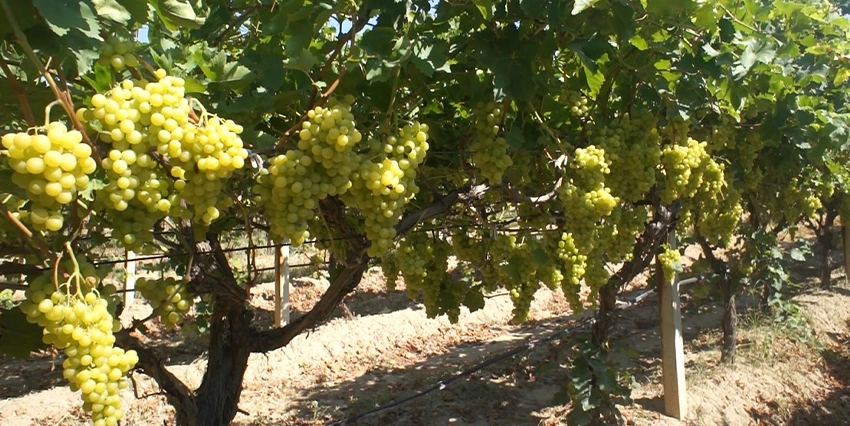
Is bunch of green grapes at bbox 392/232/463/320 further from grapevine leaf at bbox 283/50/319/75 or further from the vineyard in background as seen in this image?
grapevine leaf at bbox 283/50/319/75

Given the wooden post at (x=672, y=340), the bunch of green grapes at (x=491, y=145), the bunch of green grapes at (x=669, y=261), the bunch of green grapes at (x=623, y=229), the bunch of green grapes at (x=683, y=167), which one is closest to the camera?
the bunch of green grapes at (x=491, y=145)

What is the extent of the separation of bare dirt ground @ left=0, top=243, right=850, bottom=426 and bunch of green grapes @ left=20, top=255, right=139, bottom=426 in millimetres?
3632

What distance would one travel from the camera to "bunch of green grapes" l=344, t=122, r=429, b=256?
1.58 m

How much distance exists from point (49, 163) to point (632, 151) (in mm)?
2418

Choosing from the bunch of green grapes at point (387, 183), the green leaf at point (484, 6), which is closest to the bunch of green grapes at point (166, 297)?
the bunch of green grapes at point (387, 183)

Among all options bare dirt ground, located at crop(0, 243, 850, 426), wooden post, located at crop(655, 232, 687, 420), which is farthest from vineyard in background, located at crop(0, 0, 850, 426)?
bare dirt ground, located at crop(0, 243, 850, 426)

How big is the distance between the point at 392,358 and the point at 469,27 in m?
6.73

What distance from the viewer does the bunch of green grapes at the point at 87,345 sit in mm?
1082

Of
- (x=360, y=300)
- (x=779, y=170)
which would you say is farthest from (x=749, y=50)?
(x=360, y=300)

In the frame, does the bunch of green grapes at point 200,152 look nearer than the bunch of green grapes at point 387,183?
Yes

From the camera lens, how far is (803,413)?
6.02 meters

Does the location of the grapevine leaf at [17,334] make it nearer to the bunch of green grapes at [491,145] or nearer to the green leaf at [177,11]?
the green leaf at [177,11]

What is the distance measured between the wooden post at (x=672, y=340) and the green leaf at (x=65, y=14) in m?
4.66

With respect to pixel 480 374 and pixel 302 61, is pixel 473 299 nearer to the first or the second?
pixel 302 61
